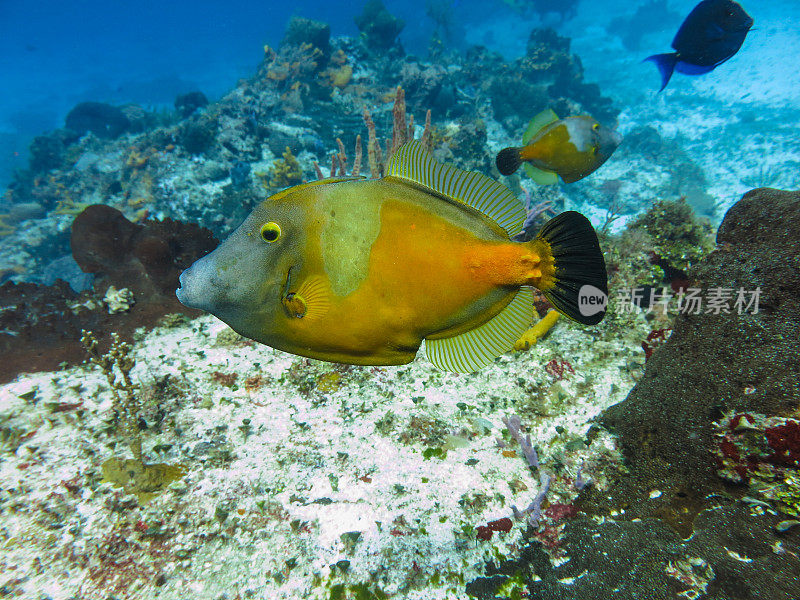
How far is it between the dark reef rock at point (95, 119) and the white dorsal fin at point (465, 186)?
21.5 metres

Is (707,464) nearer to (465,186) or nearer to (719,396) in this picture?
(719,396)

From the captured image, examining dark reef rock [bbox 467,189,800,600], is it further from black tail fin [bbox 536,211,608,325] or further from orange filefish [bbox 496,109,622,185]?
black tail fin [bbox 536,211,608,325]

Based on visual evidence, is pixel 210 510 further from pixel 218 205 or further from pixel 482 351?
pixel 218 205

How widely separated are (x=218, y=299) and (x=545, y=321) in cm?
361

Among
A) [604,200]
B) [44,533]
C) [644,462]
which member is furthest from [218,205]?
[604,200]

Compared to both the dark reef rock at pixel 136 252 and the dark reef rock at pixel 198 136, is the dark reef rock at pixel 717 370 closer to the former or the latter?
the dark reef rock at pixel 136 252

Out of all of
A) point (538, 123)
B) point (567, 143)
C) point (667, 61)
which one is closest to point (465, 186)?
point (567, 143)

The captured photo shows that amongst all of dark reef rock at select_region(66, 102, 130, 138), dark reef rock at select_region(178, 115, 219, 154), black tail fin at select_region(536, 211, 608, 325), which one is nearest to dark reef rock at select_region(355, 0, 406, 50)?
dark reef rock at select_region(178, 115, 219, 154)

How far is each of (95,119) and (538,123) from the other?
910 inches

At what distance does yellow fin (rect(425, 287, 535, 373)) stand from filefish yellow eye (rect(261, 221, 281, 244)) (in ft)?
2.34

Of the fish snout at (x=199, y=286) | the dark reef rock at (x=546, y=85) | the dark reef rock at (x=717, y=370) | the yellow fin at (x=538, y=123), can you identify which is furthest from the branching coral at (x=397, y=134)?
the dark reef rock at (x=546, y=85)

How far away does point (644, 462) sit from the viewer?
261cm

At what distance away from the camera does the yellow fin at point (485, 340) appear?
1.43m

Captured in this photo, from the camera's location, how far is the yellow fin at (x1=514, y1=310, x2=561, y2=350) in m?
3.77
